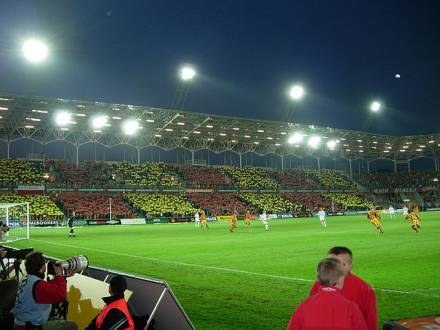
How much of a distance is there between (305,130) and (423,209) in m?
28.6

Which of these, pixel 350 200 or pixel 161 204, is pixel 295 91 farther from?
pixel 350 200

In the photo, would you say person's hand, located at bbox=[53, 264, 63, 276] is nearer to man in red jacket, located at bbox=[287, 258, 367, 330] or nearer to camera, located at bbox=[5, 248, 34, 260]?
camera, located at bbox=[5, 248, 34, 260]

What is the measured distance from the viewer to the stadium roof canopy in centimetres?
6047

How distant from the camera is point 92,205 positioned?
A: 63.4 m

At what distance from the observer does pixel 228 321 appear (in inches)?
351

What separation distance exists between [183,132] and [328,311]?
73.1 meters

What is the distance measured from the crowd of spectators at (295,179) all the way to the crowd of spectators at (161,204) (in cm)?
2422

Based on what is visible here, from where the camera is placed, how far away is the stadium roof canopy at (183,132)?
198 feet

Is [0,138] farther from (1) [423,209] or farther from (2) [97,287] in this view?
(1) [423,209]

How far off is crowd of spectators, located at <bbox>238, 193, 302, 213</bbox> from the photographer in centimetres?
6783

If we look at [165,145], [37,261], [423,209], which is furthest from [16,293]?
[423,209]

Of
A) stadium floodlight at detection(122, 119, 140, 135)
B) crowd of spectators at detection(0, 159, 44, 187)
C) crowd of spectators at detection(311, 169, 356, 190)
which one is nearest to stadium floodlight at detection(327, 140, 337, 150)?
crowd of spectators at detection(311, 169, 356, 190)

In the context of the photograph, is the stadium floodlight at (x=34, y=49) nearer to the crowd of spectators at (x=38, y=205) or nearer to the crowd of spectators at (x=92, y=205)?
the crowd of spectators at (x=38, y=205)

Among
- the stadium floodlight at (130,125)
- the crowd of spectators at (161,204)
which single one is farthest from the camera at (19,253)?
the stadium floodlight at (130,125)
